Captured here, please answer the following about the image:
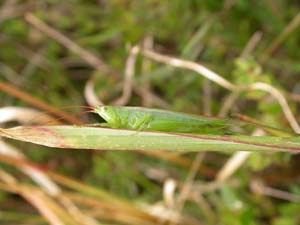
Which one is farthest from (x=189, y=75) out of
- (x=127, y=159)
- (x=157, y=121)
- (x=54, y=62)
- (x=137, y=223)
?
(x=157, y=121)

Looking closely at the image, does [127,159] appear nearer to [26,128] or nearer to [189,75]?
[189,75]

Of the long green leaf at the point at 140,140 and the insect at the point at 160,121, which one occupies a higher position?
the insect at the point at 160,121

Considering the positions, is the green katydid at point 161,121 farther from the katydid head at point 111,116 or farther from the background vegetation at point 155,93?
the background vegetation at point 155,93

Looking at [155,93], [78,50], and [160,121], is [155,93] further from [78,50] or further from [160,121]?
[160,121]

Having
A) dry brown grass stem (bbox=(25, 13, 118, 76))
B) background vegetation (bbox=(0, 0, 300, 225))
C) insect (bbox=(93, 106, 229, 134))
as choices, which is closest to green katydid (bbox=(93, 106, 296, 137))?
insect (bbox=(93, 106, 229, 134))

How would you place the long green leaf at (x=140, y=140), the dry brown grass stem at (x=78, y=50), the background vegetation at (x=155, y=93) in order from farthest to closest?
the dry brown grass stem at (x=78, y=50), the background vegetation at (x=155, y=93), the long green leaf at (x=140, y=140)

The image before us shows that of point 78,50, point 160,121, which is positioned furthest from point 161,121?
point 78,50

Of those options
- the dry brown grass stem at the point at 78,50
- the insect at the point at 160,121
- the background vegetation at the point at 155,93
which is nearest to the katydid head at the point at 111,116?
the insect at the point at 160,121

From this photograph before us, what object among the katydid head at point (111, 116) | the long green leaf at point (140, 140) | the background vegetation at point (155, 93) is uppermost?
the background vegetation at point (155, 93)
